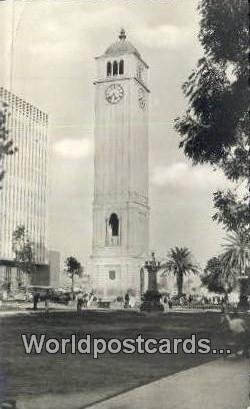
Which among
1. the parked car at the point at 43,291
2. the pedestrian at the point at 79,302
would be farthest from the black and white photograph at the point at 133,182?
the parked car at the point at 43,291

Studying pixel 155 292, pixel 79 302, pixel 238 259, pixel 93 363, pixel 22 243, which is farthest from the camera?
pixel 22 243

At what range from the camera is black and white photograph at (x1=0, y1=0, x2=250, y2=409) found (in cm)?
384

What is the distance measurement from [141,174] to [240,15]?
60.2 inches

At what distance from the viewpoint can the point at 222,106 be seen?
4.14 meters

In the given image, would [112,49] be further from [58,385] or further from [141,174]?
[58,385]

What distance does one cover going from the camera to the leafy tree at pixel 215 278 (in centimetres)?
418

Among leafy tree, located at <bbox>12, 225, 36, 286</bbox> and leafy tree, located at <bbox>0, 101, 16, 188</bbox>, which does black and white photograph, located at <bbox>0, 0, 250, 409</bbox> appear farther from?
leafy tree, located at <bbox>12, 225, 36, 286</bbox>

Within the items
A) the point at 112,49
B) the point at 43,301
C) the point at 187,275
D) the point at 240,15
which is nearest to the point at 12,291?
the point at 43,301

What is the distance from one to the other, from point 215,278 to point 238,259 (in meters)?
0.33

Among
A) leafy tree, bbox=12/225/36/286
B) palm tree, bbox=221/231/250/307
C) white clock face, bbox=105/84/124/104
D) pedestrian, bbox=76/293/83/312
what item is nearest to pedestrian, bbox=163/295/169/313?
palm tree, bbox=221/231/250/307

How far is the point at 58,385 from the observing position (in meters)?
3.85

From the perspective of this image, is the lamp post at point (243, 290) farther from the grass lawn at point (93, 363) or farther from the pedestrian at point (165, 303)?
the pedestrian at point (165, 303)

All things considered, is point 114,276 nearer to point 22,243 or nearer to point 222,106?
point 222,106

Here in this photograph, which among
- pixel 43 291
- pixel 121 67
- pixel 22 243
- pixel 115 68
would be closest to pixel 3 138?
pixel 115 68
